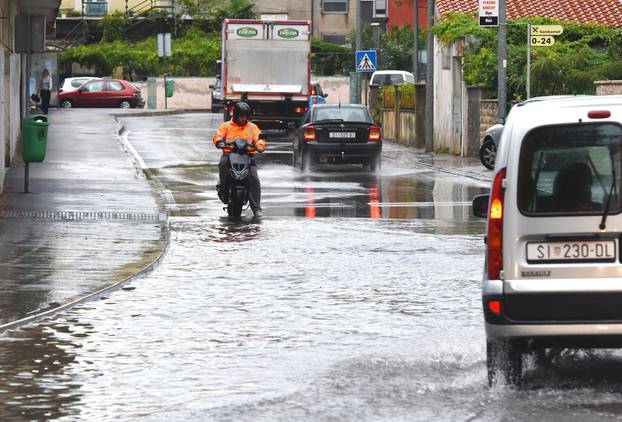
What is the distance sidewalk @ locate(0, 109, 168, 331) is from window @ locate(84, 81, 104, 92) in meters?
32.2

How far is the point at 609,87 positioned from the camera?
29953 mm

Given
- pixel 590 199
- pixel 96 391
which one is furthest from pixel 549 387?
pixel 96 391

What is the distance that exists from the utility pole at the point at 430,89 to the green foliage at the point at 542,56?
1.10 ft

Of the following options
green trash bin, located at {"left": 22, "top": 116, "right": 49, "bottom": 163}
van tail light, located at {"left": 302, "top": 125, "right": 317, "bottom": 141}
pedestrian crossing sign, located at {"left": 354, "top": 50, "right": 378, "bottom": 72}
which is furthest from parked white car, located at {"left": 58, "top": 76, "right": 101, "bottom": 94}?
green trash bin, located at {"left": 22, "top": 116, "right": 49, "bottom": 163}

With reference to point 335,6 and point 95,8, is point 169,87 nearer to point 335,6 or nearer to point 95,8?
point 95,8

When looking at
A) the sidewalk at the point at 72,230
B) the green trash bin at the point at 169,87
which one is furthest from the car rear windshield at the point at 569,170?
the green trash bin at the point at 169,87

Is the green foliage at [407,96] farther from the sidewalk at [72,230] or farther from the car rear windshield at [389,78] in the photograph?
the car rear windshield at [389,78]

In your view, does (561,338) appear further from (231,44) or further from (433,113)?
(231,44)

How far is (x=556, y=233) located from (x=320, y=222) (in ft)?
40.7

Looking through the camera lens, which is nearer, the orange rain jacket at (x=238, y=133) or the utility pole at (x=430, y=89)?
the orange rain jacket at (x=238, y=133)

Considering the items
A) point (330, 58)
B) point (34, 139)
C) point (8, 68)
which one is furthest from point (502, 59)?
point (330, 58)

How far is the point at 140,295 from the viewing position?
13.9 metres

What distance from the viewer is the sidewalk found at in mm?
14055

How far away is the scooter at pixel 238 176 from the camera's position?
72.7 feet
